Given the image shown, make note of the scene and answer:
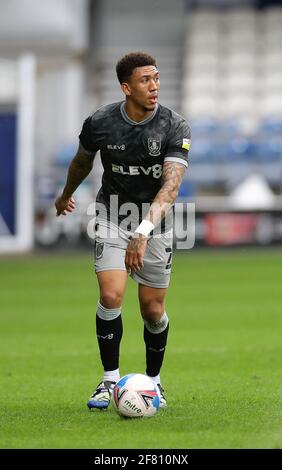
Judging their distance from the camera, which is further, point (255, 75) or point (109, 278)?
point (255, 75)

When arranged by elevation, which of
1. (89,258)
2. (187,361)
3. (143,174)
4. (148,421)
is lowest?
(89,258)

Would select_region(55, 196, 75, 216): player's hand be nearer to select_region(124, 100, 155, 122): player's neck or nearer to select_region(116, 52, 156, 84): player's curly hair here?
select_region(124, 100, 155, 122): player's neck

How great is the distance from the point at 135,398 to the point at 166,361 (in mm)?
3634

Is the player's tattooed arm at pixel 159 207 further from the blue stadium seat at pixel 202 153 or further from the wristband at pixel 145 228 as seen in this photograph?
the blue stadium seat at pixel 202 153

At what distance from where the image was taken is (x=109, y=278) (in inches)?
317

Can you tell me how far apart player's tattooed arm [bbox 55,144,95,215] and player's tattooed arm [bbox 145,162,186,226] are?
2.11 feet

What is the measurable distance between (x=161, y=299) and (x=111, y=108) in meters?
1.37

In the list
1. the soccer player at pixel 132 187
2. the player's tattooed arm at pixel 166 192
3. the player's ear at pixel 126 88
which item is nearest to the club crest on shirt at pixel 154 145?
the soccer player at pixel 132 187

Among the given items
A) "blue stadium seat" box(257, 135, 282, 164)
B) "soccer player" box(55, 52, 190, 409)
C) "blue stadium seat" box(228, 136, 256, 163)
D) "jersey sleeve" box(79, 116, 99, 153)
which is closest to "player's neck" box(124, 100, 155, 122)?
"soccer player" box(55, 52, 190, 409)

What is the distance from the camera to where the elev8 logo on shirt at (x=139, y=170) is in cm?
816
